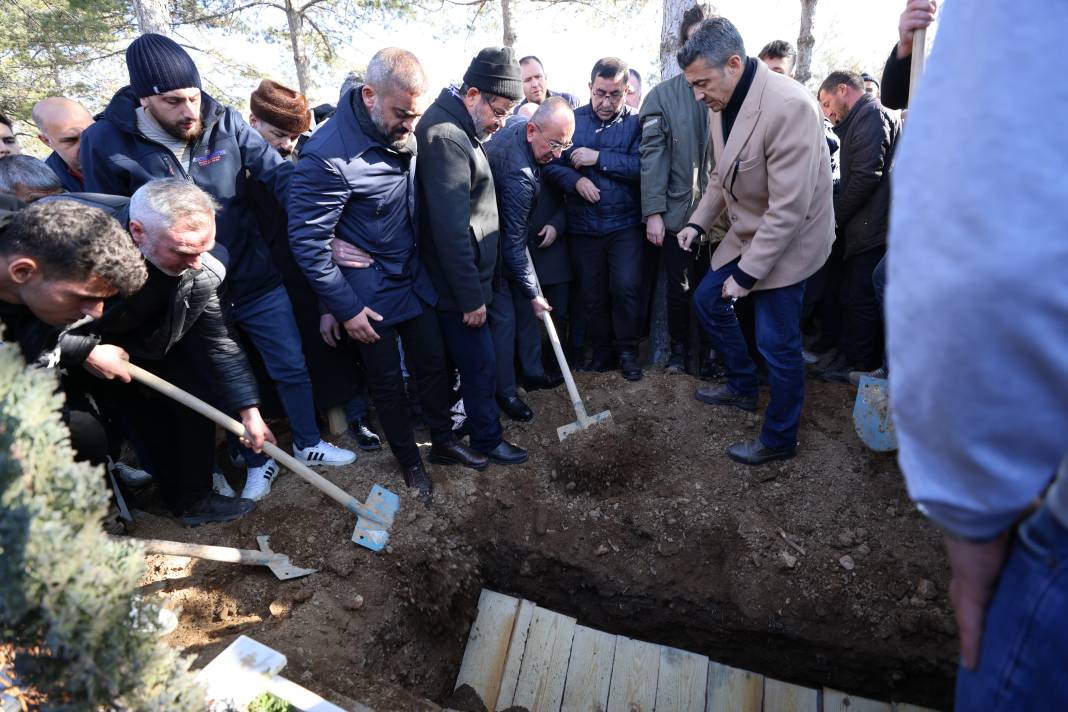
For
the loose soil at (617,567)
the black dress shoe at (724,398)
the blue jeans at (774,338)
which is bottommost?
the loose soil at (617,567)

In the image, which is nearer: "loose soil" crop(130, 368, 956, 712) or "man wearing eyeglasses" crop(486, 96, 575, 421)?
"loose soil" crop(130, 368, 956, 712)

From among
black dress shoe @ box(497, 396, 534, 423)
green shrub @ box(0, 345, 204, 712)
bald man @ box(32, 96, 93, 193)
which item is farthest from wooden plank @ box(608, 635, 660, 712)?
bald man @ box(32, 96, 93, 193)

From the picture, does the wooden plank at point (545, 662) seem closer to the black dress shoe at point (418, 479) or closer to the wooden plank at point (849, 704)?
the black dress shoe at point (418, 479)

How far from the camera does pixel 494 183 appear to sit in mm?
3541

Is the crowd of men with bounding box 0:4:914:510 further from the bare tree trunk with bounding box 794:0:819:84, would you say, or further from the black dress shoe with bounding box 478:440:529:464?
the bare tree trunk with bounding box 794:0:819:84

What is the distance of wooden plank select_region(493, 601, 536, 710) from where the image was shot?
3037 mm

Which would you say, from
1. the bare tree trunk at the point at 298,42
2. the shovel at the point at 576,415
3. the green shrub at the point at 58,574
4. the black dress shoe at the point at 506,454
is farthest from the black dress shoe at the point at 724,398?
the bare tree trunk at the point at 298,42

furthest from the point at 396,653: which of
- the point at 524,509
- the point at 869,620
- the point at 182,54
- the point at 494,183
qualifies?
the point at 182,54

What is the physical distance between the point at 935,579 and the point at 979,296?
2734mm

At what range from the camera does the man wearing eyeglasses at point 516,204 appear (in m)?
3.47

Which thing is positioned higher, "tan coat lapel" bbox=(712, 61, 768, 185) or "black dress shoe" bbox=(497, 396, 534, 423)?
"tan coat lapel" bbox=(712, 61, 768, 185)

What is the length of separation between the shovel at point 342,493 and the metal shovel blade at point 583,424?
1.10 metres

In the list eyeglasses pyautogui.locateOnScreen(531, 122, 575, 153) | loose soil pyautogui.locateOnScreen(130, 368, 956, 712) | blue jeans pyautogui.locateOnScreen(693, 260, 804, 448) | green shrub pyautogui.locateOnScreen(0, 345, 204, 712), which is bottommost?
loose soil pyautogui.locateOnScreen(130, 368, 956, 712)

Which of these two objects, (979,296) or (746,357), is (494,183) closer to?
(746,357)
